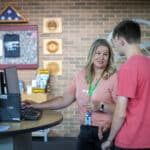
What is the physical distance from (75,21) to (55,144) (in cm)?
212

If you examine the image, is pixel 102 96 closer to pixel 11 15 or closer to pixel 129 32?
pixel 129 32

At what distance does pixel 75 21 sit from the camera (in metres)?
6.42

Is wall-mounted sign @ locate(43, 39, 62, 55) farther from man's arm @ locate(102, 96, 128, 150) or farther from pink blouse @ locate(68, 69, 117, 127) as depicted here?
man's arm @ locate(102, 96, 128, 150)

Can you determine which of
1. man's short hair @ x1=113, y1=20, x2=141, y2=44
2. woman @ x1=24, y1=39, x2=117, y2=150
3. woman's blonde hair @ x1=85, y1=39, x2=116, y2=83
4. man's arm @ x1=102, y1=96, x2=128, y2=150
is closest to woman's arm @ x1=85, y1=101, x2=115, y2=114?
woman @ x1=24, y1=39, x2=117, y2=150

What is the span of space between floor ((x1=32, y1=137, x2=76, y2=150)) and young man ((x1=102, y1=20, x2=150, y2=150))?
334 centimetres

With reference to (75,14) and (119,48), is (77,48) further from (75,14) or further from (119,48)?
(119,48)

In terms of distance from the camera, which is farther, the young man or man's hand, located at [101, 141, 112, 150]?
man's hand, located at [101, 141, 112, 150]

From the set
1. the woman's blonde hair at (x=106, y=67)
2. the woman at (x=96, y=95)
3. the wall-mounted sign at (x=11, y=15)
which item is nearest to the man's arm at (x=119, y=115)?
the woman at (x=96, y=95)

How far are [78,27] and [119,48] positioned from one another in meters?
3.96

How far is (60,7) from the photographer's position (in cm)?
643

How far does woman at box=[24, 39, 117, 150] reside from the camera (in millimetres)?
2852

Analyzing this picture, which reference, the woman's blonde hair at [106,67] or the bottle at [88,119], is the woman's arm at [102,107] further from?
the woman's blonde hair at [106,67]

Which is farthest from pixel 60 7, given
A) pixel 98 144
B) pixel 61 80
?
pixel 98 144

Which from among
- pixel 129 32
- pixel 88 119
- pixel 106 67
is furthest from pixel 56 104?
pixel 129 32
